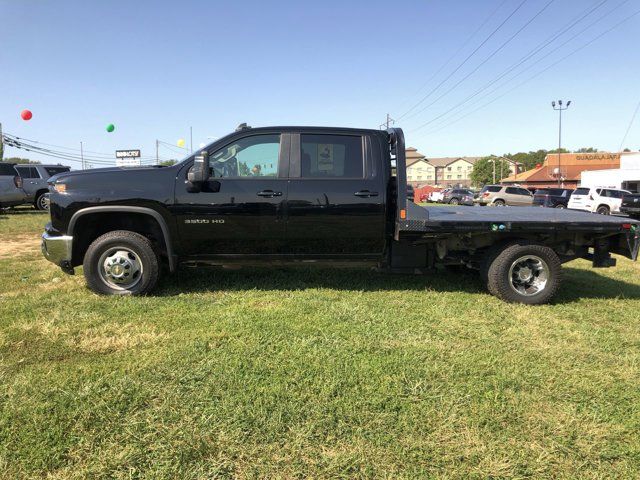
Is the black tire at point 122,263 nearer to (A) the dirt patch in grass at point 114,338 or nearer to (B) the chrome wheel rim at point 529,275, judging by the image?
(A) the dirt patch in grass at point 114,338

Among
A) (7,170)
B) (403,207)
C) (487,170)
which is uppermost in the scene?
(487,170)

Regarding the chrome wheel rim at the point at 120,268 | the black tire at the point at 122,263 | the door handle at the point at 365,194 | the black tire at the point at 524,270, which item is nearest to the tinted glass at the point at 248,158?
the door handle at the point at 365,194

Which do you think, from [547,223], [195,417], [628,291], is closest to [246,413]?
[195,417]

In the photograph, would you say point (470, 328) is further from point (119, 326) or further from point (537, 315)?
point (119, 326)

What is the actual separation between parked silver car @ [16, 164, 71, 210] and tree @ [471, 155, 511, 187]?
10107 cm

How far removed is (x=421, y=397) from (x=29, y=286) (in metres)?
4.86

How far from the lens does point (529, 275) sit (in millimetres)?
5082

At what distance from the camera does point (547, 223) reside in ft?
16.1

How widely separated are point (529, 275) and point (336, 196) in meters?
Answer: 2.40

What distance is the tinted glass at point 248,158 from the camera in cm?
485

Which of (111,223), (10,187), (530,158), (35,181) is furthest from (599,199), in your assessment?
(530,158)

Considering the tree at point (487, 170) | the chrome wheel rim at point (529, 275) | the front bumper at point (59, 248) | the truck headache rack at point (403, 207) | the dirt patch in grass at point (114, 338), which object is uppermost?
the tree at point (487, 170)

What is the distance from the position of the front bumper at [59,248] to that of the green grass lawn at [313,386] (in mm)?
400

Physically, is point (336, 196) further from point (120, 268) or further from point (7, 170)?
point (7, 170)
